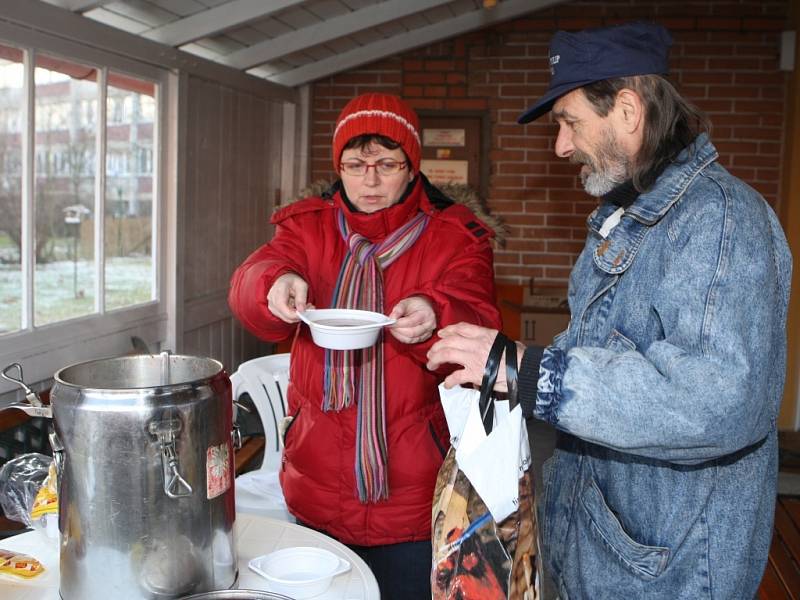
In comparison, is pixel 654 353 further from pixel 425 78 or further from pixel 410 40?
pixel 425 78

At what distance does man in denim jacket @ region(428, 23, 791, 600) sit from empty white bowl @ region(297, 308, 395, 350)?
30 cm

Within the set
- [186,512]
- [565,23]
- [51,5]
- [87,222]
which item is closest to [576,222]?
[565,23]

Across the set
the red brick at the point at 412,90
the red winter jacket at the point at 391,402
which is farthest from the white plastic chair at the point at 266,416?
the red brick at the point at 412,90

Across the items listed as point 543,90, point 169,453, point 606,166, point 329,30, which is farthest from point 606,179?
point 543,90

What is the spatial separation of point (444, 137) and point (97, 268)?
2.85m

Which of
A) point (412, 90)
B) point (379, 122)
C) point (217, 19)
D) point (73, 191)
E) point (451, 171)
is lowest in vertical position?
point (73, 191)

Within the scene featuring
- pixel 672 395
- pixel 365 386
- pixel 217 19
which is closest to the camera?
pixel 672 395

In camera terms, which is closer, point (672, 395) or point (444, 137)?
point (672, 395)

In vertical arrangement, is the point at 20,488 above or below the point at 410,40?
below

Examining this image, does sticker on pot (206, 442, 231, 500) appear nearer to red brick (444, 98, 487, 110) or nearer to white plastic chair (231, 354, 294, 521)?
white plastic chair (231, 354, 294, 521)

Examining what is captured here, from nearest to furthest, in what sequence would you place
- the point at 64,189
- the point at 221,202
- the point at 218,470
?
the point at 218,470 → the point at 64,189 → the point at 221,202

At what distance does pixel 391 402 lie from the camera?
1.87 metres

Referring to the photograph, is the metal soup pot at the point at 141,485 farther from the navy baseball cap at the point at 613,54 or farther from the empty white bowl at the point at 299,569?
the navy baseball cap at the point at 613,54

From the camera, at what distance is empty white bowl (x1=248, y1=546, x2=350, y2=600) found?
1.32m
